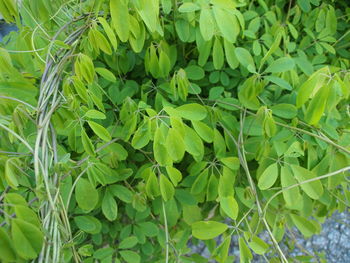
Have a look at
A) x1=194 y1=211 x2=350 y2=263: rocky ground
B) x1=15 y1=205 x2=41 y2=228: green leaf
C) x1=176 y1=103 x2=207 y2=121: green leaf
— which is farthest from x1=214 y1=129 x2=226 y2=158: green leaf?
x1=194 y1=211 x2=350 y2=263: rocky ground

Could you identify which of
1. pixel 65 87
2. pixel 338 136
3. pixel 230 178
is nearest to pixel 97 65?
pixel 65 87

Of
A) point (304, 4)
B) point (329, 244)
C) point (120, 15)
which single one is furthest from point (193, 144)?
point (329, 244)

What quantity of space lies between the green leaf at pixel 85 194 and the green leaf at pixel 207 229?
23 cm

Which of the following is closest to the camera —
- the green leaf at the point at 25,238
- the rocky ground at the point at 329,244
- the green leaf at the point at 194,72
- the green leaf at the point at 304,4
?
the green leaf at the point at 25,238

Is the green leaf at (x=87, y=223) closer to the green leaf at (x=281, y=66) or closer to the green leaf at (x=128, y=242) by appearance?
the green leaf at (x=128, y=242)

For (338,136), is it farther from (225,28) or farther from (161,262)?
(161,262)

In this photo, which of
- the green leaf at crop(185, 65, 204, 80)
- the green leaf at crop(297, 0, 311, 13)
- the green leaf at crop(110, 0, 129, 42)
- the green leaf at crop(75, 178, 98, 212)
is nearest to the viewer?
the green leaf at crop(110, 0, 129, 42)

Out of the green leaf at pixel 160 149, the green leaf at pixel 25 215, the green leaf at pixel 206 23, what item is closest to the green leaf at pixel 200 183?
the green leaf at pixel 160 149

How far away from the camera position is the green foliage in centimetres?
66

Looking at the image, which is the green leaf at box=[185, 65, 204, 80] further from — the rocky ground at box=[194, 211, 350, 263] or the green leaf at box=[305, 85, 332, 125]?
the rocky ground at box=[194, 211, 350, 263]

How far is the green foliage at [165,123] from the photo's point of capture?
0.66 m

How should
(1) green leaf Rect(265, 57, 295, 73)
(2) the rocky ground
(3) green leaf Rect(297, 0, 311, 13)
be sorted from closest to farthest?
1. (1) green leaf Rect(265, 57, 295, 73)
2. (3) green leaf Rect(297, 0, 311, 13)
3. (2) the rocky ground

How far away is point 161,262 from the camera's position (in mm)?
883

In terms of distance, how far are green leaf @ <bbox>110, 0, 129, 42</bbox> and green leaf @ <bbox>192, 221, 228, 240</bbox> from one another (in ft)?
1.42
